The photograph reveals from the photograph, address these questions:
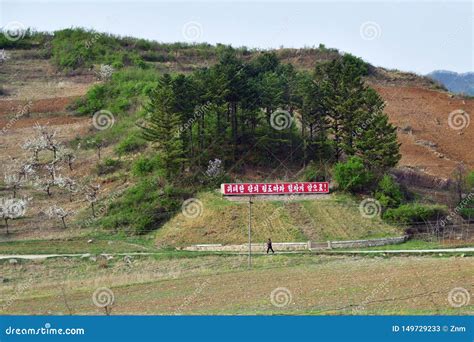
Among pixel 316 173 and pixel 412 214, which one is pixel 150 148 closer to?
pixel 316 173

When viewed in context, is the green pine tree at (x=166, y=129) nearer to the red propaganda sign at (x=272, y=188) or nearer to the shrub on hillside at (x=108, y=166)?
the red propaganda sign at (x=272, y=188)

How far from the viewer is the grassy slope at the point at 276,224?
1399 inches

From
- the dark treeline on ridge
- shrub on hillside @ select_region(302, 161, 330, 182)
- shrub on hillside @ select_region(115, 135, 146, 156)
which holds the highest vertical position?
the dark treeline on ridge

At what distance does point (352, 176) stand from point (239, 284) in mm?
13760

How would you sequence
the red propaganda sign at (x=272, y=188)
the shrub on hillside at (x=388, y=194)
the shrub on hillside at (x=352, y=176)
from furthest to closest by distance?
the shrub on hillside at (x=352, y=176) → the red propaganda sign at (x=272, y=188) → the shrub on hillside at (x=388, y=194)

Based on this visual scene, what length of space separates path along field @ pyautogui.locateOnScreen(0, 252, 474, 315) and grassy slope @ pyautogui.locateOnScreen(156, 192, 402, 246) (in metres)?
3.14

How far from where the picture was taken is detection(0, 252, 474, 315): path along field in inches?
892

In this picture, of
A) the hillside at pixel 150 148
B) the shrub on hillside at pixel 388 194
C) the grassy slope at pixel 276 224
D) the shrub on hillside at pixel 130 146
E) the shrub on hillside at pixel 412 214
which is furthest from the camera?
the shrub on hillside at pixel 130 146

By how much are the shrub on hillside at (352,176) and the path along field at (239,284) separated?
7456 millimetres

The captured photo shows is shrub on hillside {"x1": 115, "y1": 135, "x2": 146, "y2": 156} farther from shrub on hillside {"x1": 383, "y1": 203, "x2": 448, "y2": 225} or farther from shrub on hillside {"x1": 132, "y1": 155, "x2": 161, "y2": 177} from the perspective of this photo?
shrub on hillside {"x1": 383, "y1": 203, "x2": 448, "y2": 225}

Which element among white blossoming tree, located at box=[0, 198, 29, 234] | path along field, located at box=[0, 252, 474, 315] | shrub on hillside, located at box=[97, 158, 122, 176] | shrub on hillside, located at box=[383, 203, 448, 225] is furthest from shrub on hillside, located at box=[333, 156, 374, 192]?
white blossoming tree, located at box=[0, 198, 29, 234]

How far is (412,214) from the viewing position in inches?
1439

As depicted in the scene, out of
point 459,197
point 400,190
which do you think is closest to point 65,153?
point 400,190

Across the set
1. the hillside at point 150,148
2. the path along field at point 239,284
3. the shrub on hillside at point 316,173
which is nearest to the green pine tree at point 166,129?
the hillside at point 150,148
